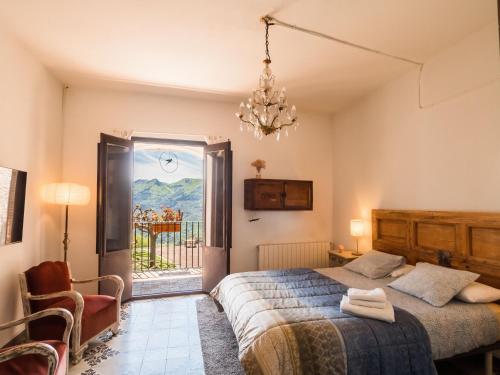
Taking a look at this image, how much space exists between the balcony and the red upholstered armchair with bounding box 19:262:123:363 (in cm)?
148

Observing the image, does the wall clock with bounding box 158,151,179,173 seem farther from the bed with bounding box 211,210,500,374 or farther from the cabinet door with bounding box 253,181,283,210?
the bed with bounding box 211,210,500,374

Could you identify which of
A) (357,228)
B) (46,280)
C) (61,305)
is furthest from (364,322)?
(46,280)

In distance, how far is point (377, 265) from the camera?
3197 mm

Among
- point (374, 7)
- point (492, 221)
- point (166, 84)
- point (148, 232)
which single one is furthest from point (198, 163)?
point (492, 221)

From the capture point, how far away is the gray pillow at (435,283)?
2290 mm

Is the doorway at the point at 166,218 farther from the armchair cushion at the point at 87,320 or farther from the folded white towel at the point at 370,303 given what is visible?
the folded white towel at the point at 370,303

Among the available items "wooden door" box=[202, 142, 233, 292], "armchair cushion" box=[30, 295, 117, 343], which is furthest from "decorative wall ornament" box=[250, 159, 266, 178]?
"armchair cushion" box=[30, 295, 117, 343]

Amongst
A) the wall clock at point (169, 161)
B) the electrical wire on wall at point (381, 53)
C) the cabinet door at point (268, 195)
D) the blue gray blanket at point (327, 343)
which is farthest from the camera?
the wall clock at point (169, 161)

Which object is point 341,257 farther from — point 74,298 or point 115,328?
point 74,298

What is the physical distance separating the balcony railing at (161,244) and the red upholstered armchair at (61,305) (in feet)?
9.72

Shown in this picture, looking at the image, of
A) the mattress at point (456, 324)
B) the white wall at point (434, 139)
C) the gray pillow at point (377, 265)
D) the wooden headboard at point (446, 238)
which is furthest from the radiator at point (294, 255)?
the mattress at point (456, 324)

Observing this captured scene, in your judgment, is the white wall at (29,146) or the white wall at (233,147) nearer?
the white wall at (29,146)

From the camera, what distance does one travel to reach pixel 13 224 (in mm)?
2559

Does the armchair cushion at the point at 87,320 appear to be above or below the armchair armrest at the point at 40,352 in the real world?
below
